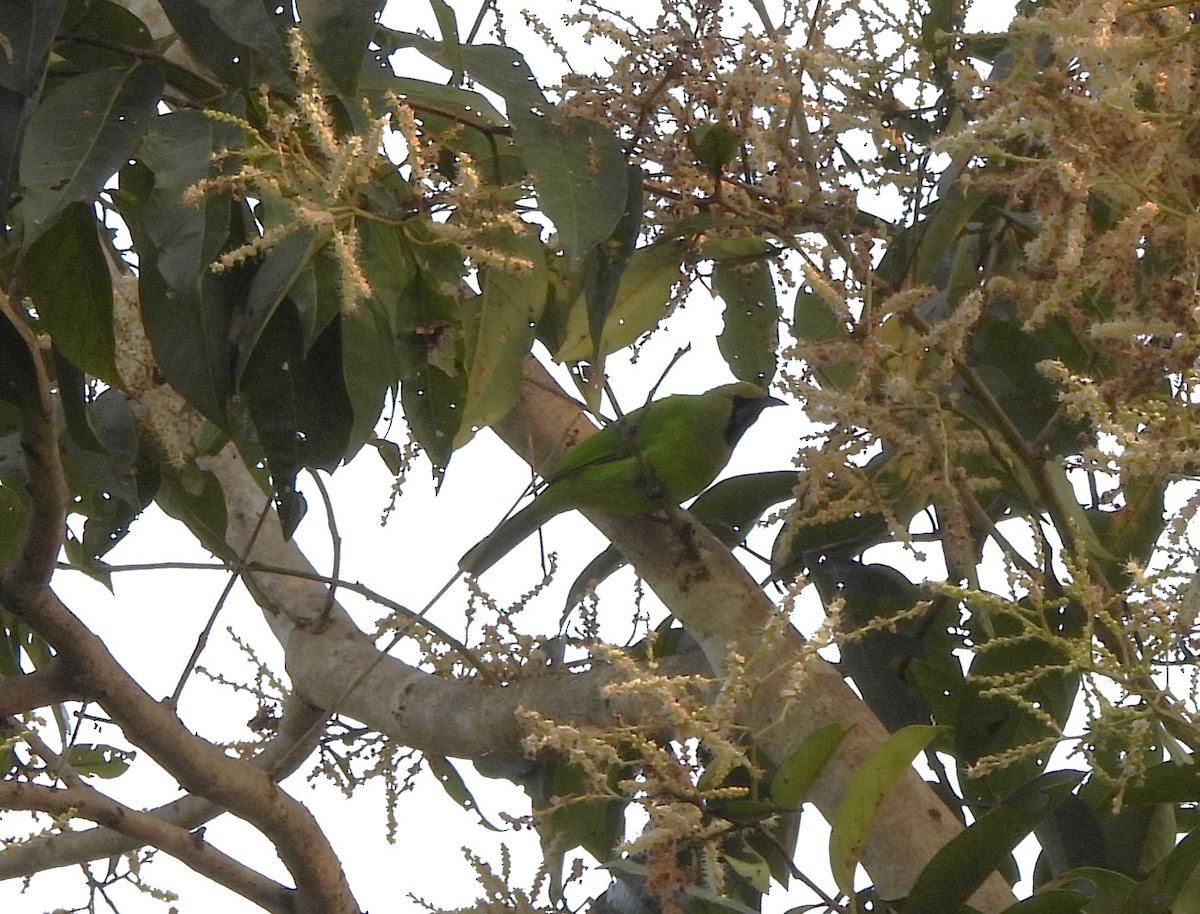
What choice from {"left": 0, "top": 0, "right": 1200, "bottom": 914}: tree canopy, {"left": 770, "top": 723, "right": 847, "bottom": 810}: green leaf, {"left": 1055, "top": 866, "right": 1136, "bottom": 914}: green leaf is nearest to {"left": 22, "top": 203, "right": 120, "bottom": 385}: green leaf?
{"left": 0, "top": 0, "right": 1200, "bottom": 914}: tree canopy

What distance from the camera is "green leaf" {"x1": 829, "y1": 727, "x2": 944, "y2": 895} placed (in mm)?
1020

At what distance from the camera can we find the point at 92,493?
1565 millimetres

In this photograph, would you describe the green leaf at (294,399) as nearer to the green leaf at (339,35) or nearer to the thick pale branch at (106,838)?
the green leaf at (339,35)

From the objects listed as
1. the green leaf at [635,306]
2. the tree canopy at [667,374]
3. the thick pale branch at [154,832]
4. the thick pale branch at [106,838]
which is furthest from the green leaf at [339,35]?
the thick pale branch at [106,838]

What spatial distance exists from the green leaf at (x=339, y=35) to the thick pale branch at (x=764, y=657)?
1.75 feet

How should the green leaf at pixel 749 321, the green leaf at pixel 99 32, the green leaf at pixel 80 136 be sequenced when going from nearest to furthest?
the green leaf at pixel 80 136
the green leaf at pixel 99 32
the green leaf at pixel 749 321

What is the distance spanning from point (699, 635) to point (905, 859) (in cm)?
36

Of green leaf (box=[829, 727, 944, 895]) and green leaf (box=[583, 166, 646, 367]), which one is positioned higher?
green leaf (box=[583, 166, 646, 367])

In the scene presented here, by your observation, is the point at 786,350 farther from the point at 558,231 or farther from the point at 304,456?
the point at 304,456

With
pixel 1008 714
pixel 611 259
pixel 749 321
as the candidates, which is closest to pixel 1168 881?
pixel 1008 714

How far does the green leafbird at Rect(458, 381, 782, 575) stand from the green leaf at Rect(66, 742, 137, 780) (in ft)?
1.92

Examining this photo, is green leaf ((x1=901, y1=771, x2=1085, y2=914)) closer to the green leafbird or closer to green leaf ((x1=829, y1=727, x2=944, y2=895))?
green leaf ((x1=829, y1=727, x2=944, y2=895))

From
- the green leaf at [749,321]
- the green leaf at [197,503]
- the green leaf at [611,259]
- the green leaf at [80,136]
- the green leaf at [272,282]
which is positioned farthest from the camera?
the green leaf at [749,321]

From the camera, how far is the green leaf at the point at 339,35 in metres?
1.01
